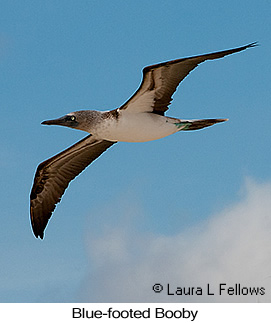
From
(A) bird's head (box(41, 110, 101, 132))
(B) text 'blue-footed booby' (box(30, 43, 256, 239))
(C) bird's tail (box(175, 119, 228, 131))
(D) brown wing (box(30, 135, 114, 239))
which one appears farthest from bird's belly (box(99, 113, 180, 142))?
(D) brown wing (box(30, 135, 114, 239))

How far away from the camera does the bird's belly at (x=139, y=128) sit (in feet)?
46.4

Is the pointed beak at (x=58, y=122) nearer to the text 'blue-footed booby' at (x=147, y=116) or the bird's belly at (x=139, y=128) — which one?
the text 'blue-footed booby' at (x=147, y=116)

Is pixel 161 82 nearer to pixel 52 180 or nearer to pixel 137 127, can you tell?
pixel 137 127

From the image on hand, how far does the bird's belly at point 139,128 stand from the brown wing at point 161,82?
192mm

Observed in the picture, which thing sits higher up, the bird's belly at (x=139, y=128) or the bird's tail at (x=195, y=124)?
the bird's tail at (x=195, y=124)

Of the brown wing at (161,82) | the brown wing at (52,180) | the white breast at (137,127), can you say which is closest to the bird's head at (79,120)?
the white breast at (137,127)

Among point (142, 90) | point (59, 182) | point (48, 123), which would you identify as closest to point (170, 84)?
point (142, 90)

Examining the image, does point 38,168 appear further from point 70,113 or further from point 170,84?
point 170,84

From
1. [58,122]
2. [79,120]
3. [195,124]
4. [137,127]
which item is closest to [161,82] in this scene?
[137,127]

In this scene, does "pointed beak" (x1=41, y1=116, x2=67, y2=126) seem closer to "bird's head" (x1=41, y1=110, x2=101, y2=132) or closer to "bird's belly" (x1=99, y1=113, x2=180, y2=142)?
"bird's head" (x1=41, y1=110, x2=101, y2=132)

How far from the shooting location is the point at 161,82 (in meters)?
13.8

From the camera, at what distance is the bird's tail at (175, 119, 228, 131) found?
1451 cm

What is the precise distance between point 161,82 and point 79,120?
2.00m
